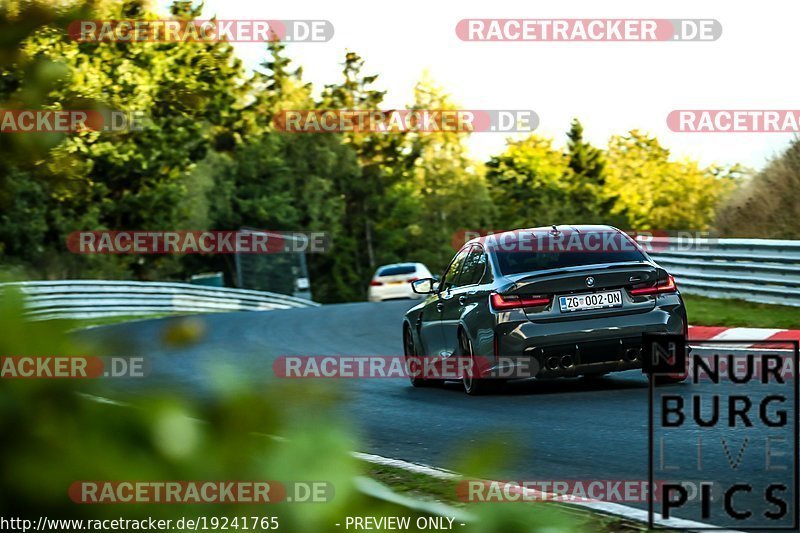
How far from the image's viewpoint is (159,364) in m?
1.31

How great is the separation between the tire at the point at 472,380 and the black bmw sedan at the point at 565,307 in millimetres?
11

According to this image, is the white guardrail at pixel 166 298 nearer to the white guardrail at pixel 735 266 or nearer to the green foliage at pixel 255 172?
the green foliage at pixel 255 172

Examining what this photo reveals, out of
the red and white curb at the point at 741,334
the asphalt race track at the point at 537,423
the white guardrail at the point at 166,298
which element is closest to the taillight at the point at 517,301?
the asphalt race track at the point at 537,423

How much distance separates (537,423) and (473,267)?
301 centimetres

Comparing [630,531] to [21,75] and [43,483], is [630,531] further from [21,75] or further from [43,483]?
[43,483]

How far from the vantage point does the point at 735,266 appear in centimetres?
2111

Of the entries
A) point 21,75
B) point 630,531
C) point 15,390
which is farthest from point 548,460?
point 15,390

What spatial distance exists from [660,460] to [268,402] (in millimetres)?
6272

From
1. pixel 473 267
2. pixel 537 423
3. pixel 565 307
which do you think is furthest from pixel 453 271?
pixel 537 423

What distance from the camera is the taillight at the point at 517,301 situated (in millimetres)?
11078

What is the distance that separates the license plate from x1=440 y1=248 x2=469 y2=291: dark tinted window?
1.86 m

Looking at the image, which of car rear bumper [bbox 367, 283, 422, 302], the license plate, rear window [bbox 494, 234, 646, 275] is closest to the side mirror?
rear window [bbox 494, 234, 646, 275]

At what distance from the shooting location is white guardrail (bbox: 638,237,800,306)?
1869cm

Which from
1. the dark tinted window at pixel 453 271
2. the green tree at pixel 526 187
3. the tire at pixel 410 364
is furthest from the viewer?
the green tree at pixel 526 187
